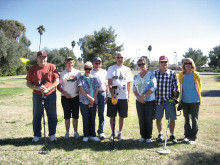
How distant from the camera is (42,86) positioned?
4.16m

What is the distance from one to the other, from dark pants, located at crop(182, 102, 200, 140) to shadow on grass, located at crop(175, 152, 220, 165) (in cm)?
73

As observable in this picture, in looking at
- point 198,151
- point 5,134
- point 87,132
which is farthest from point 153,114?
point 5,134

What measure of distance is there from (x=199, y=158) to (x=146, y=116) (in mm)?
1403

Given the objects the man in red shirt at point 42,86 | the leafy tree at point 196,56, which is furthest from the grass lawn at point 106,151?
the leafy tree at point 196,56

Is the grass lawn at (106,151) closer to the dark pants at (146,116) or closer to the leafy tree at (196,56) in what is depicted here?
the dark pants at (146,116)

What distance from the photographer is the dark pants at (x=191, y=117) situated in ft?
14.5

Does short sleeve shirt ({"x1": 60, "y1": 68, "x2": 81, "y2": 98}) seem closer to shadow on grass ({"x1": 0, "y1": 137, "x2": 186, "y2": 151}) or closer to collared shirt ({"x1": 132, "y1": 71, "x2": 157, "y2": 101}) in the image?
shadow on grass ({"x1": 0, "y1": 137, "x2": 186, "y2": 151})

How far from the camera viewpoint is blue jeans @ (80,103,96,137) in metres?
4.53

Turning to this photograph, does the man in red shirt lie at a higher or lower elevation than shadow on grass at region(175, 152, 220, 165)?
higher

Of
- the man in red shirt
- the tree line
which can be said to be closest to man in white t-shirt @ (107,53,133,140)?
the man in red shirt

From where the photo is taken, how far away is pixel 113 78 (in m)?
4.54

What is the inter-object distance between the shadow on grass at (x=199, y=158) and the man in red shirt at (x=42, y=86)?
9.97ft

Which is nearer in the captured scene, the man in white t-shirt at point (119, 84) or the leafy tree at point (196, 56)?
the man in white t-shirt at point (119, 84)

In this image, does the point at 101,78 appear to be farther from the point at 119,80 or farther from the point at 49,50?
the point at 49,50
